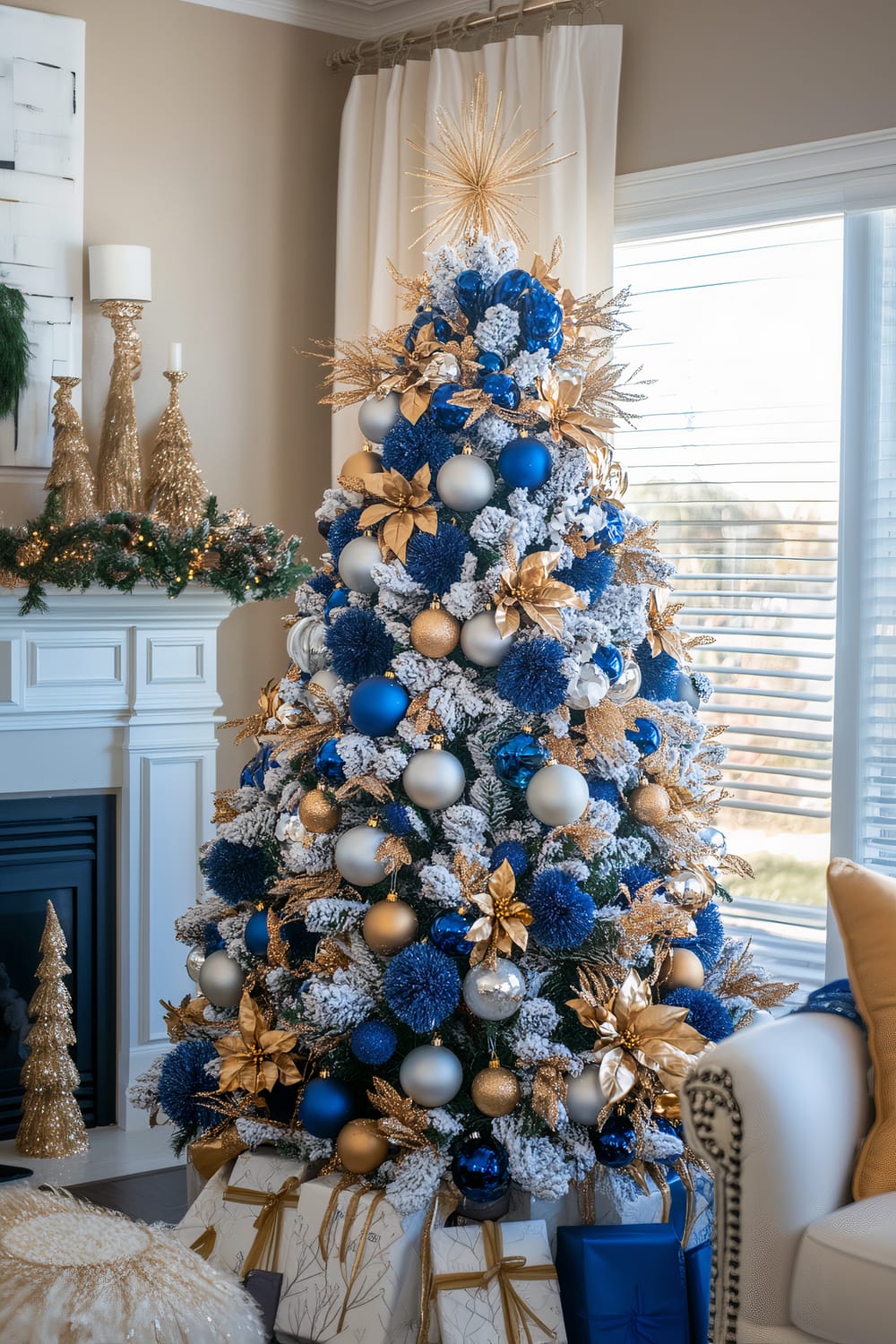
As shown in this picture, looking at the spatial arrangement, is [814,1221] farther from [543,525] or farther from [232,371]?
[232,371]

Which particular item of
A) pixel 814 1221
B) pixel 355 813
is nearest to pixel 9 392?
pixel 355 813

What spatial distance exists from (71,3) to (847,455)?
7.62 feet

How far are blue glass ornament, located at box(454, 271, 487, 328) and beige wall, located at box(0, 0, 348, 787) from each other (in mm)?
1686

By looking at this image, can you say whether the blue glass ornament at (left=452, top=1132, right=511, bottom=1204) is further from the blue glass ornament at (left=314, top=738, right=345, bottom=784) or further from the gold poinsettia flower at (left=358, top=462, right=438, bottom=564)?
the gold poinsettia flower at (left=358, top=462, right=438, bottom=564)

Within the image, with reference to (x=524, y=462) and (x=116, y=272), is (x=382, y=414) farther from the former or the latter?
(x=116, y=272)

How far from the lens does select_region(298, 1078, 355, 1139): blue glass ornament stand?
2117 millimetres

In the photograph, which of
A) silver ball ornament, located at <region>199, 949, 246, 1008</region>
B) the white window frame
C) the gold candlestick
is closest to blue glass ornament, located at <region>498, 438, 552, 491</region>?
silver ball ornament, located at <region>199, 949, 246, 1008</region>

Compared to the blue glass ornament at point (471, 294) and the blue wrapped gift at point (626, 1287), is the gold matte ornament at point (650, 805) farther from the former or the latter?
the blue glass ornament at point (471, 294)

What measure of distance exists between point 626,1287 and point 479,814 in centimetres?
72

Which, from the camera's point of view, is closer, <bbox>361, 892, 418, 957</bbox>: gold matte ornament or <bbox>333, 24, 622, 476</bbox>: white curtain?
<bbox>361, 892, 418, 957</bbox>: gold matte ornament

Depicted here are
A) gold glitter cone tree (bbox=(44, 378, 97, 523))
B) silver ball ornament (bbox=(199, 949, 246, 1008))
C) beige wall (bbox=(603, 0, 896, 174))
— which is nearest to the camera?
silver ball ornament (bbox=(199, 949, 246, 1008))

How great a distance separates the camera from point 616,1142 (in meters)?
2.07

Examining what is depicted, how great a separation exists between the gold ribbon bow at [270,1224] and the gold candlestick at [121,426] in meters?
1.90

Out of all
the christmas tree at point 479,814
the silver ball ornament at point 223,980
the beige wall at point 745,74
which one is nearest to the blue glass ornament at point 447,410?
the christmas tree at point 479,814
